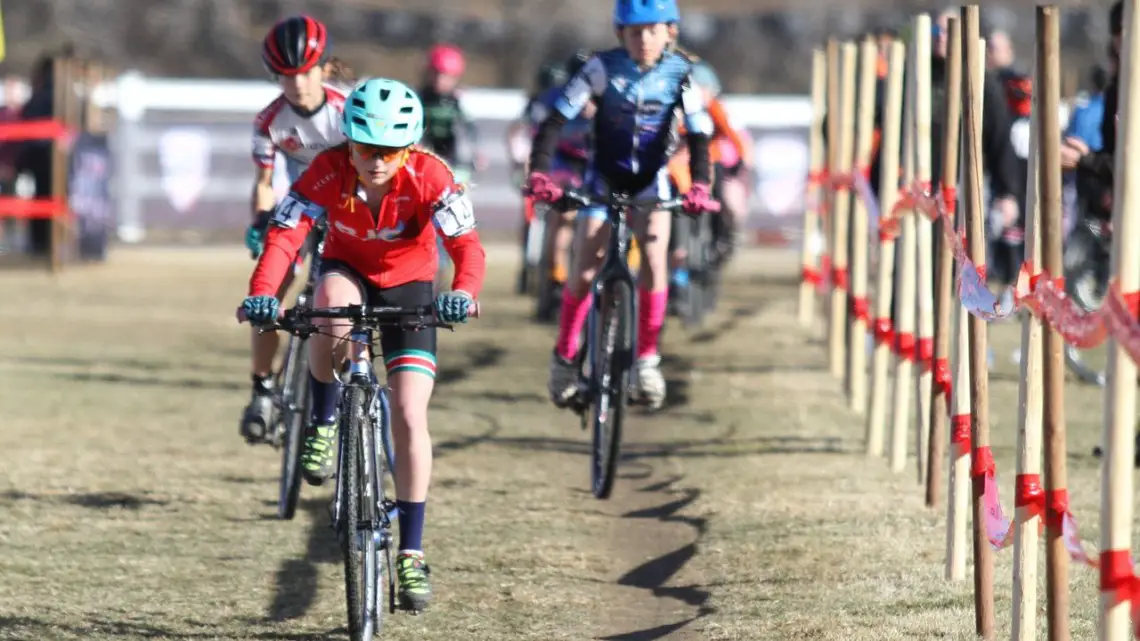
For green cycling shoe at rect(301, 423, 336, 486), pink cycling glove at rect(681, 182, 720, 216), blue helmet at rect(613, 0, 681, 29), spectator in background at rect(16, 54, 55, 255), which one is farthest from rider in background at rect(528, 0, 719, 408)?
spectator in background at rect(16, 54, 55, 255)

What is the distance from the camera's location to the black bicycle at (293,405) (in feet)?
29.3

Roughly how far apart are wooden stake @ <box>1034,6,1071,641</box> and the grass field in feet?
4.01

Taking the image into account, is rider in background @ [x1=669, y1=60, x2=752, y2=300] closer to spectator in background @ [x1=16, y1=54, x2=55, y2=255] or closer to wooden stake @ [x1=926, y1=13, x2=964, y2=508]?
wooden stake @ [x1=926, y1=13, x2=964, y2=508]

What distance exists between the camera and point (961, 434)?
7.41 meters

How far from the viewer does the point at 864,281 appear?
12047mm

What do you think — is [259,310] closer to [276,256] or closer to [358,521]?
[276,256]

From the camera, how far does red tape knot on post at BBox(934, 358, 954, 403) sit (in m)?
8.45

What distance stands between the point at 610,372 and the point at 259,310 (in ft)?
10.7

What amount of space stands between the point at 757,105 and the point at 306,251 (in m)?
21.5

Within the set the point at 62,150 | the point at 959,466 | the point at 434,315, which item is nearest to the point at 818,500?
the point at 959,466

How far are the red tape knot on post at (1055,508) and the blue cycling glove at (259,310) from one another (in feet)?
8.43

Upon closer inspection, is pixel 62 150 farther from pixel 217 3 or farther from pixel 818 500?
pixel 217 3

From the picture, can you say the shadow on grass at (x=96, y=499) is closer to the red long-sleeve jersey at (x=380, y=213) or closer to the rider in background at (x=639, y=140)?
the rider in background at (x=639, y=140)

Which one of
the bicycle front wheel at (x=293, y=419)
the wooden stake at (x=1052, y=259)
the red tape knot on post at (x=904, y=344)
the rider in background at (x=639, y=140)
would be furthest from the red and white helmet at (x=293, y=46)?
the wooden stake at (x=1052, y=259)
